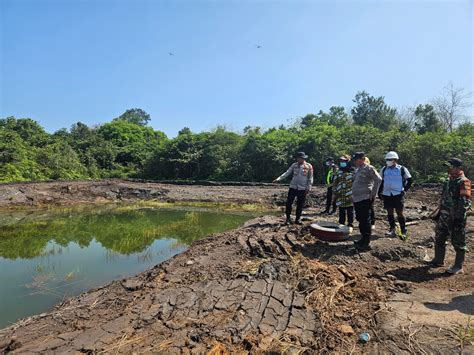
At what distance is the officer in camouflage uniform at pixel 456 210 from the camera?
5.31m

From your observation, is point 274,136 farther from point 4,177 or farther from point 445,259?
point 445,259

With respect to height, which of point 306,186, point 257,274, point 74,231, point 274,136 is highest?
point 274,136

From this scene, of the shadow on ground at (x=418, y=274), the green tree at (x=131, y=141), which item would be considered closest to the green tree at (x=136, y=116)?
the green tree at (x=131, y=141)

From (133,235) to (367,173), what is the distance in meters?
7.51

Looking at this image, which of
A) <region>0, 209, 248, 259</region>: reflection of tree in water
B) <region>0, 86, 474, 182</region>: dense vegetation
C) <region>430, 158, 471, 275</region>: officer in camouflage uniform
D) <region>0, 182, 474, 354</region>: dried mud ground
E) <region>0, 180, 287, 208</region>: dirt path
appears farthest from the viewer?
<region>0, 86, 474, 182</region>: dense vegetation

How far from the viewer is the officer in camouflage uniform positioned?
17.4 feet

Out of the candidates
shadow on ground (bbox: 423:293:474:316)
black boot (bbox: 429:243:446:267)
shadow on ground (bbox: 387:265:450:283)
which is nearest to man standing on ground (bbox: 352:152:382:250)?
shadow on ground (bbox: 387:265:450:283)

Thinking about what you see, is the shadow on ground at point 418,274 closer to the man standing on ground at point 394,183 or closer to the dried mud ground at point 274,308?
the dried mud ground at point 274,308

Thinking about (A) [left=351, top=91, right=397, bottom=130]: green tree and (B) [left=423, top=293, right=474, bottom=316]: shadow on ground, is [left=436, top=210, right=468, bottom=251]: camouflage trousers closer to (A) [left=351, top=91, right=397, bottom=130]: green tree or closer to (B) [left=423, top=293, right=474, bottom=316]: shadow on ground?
(B) [left=423, top=293, right=474, bottom=316]: shadow on ground

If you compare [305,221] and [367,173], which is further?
[305,221]

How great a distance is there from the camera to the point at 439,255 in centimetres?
578

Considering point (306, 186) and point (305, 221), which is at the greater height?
point (306, 186)

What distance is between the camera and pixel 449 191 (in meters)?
5.52

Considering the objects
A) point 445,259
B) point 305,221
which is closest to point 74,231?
point 305,221
